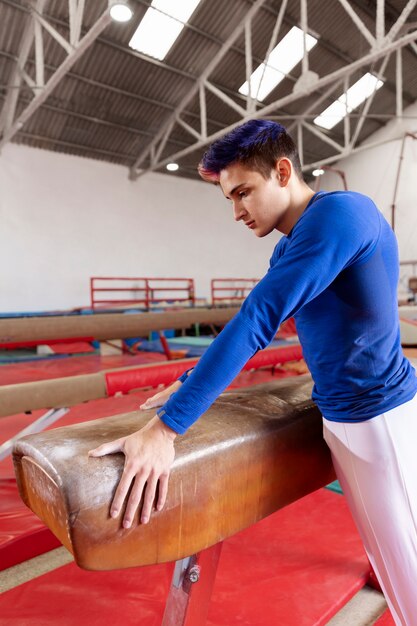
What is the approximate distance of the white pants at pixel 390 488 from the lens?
995 millimetres

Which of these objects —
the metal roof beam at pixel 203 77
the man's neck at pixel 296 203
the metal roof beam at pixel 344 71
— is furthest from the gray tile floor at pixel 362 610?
the metal roof beam at pixel 203 77

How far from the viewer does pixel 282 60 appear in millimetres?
10016

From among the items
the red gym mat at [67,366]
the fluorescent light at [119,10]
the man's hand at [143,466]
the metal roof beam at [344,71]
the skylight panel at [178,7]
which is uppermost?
the skylight panel at [178,7]

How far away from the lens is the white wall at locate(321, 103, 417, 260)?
1302cm

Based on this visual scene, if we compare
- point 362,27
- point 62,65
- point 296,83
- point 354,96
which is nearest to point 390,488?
point 62,65

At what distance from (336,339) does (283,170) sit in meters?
0.45

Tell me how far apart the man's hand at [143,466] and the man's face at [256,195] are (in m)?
0.59

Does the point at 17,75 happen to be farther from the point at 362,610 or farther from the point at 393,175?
the point at 393,175

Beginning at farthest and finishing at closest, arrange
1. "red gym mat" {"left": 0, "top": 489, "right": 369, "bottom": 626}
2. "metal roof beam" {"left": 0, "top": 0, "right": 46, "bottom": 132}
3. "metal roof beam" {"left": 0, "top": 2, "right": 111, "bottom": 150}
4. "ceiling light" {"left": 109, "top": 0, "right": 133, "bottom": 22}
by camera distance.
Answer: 1. "metal roof beam" {"left": 0, "top": 0, "right": 46, "bottom": 132}
2. "metal roof beam" {"left": 0, "top": 2, "right": 111, "bottom": 150}
3. "ceiling light" {"left": 109, "top": 0, "right": 133, "bottom": 22}
4. "red gym mat" {"left": 0, "top": 489, "right": 369, "bottom": 626}

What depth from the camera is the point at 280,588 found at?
1528 millimetres

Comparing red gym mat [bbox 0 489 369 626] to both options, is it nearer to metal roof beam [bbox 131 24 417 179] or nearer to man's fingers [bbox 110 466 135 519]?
man's fingers [bbox 110 466 135 519]

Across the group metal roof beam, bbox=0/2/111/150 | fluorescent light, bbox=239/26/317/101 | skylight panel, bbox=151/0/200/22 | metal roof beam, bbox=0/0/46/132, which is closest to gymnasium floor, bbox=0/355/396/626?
metal roof beam, bbox=0/2/111/150

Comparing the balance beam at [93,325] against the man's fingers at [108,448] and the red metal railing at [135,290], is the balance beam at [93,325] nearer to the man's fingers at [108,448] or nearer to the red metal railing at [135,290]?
the man's fingers at [108,448]

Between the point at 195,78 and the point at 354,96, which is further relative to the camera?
the point at 354,96
